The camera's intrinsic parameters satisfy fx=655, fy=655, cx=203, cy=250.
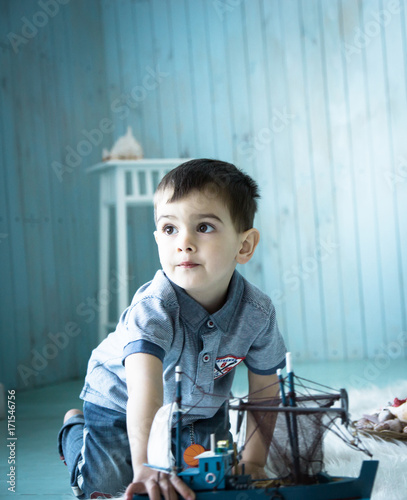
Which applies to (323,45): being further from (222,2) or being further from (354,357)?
(354,357)

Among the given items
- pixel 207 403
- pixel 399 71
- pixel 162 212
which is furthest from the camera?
pixel 399 71

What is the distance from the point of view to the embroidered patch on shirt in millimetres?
1067

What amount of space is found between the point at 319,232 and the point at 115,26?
4.26 feet

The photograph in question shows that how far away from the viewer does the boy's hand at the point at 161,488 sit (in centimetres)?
73

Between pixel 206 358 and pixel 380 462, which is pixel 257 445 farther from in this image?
pixel 380 462

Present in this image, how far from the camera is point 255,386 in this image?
3.72 ft

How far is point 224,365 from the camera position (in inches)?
42.6

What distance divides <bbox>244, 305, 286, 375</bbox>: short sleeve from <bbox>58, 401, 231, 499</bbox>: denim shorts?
10cm

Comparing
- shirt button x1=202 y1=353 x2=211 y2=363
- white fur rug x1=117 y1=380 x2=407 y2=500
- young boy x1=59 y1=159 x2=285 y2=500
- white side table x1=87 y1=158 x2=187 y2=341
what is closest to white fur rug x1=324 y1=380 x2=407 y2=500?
white fur rug x1=117 y1=380 x2=407 y2=500

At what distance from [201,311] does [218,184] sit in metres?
0.20

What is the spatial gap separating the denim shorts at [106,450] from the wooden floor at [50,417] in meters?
0.04

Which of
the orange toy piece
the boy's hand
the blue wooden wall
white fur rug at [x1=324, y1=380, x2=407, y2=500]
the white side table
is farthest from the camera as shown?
the blue wooden wall

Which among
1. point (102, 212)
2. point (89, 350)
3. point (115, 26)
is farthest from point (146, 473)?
point (115, 26)

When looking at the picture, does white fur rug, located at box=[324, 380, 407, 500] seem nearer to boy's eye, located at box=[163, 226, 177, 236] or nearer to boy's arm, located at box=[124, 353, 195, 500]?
boy's arm, located at box=[124, 353, 195, 500]
